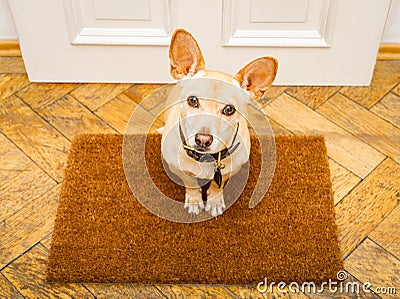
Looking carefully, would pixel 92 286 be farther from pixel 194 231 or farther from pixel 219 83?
pixel 219 83

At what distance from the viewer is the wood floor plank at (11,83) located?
1.93 m

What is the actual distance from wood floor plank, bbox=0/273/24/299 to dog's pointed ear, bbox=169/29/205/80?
683 millimetres

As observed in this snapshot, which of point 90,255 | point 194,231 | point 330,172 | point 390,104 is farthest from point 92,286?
point 390,104

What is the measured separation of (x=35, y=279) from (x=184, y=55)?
69 centimetres

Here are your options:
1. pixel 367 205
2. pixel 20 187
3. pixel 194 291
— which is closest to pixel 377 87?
pixel 367 205

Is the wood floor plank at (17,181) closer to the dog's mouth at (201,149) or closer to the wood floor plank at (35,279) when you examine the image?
the wood floor plank at (35,279)

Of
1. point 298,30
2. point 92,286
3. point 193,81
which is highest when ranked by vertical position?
point 193,81

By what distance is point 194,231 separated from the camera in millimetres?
1487

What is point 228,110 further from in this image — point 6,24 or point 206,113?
point 6,24

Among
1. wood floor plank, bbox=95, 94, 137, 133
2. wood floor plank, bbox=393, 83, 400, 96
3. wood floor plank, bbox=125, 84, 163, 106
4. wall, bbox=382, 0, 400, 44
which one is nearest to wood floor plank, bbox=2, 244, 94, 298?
wood floor plank, bbox=95, 94, 137, 133

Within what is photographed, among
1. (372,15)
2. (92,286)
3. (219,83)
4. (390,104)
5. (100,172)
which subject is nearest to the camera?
(219,83)

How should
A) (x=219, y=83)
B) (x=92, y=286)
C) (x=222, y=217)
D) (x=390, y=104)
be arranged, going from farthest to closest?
(x=390, y=104) → (x=222, y=217) → (x=92, y=286) → (x=219, y=83)

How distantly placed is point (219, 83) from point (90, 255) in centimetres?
57

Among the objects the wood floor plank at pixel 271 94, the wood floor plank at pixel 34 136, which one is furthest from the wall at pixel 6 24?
the wood floor plank at pixel 271 94
